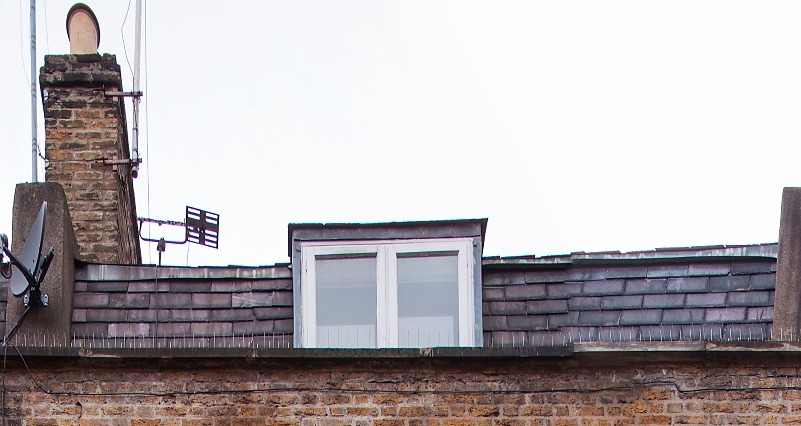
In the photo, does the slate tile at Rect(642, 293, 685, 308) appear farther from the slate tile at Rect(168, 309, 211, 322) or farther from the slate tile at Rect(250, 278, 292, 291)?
the slate tile at Rect(168, 309, 211, 322)

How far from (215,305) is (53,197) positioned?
1.66m

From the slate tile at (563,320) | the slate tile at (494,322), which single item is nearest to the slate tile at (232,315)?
the slate tile at (494,322)

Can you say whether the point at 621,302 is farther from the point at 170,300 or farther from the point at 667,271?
the point at 170,300

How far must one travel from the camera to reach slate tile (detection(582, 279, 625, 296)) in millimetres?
12656

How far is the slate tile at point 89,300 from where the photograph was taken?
12656mm

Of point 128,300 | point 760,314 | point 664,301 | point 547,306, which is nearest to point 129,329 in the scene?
point 128,300

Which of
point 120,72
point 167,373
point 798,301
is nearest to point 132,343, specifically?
point 167,373

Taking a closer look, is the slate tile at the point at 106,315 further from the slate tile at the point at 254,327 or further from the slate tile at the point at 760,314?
the slate tile at the point at 760,314

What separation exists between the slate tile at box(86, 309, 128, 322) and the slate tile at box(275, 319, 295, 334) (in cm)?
128

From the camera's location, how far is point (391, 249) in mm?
12719

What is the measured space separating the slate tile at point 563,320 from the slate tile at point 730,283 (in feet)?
3.87

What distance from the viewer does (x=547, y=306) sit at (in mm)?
12602

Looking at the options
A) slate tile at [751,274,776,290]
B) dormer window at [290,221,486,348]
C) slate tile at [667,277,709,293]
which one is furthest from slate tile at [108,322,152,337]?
slate tile at [751,274,776,290]

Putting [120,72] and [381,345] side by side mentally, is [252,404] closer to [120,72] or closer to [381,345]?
[381,345]
